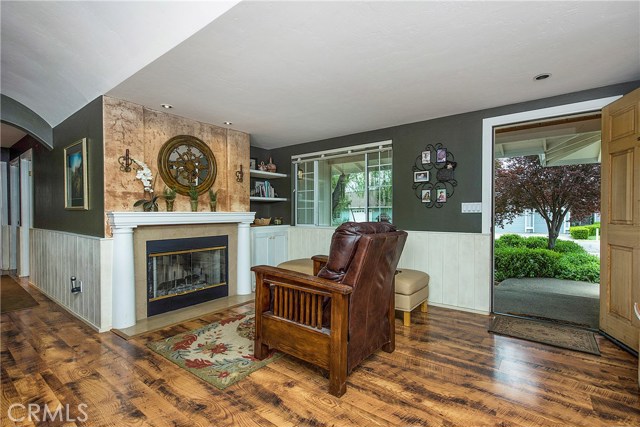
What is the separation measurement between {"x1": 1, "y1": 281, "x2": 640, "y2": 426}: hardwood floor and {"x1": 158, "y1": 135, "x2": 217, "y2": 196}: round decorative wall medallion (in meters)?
1.71

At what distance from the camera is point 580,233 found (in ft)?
21.6

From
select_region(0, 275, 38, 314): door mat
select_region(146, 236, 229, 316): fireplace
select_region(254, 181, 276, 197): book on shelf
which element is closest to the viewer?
select_region(146, 236, 229, 316): fireplace

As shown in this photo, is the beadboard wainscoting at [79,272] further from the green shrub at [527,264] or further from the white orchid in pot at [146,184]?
the green shrub at [527,264]

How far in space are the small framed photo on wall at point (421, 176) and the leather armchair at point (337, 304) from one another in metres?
1.81

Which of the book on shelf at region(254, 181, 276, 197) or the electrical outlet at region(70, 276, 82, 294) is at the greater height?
the book on shelf at region(254, 181, 276, 197)

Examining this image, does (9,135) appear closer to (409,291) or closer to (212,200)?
(212,200)

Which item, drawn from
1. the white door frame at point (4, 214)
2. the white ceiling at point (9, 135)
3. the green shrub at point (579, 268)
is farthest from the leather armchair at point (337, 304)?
the white door frame at point (4, 214)

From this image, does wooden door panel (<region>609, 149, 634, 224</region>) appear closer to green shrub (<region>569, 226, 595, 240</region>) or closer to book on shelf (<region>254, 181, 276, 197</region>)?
book on shelf (<region>254, 181, 276, 197</region>)

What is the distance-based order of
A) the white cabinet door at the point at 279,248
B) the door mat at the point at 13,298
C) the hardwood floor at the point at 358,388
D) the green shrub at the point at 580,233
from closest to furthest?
the hardwood floor at the point at 358,388
the door mat at the point at 13,298
the white cabinet door at the point at 279,248
the green shrub at the point at 580,233

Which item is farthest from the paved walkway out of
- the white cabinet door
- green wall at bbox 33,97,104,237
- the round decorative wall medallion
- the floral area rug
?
green wall at bbox 33,97,104,237

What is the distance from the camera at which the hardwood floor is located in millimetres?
1635

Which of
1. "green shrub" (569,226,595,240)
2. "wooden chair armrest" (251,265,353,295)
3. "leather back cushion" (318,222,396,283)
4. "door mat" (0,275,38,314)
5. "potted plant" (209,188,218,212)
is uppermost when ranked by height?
"potted plant" (209,188,218,212)

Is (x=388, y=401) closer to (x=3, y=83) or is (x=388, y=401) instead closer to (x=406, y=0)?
(x=406, y=0)

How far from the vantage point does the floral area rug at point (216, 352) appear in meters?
2.07
